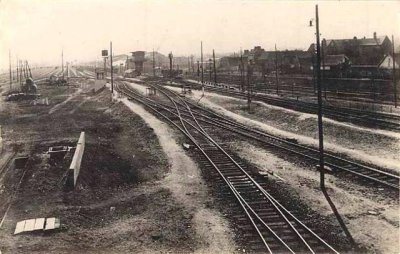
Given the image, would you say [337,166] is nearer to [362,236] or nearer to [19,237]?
[362,236]

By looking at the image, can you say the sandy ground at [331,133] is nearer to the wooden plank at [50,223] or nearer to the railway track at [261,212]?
the railway track at [261,212]

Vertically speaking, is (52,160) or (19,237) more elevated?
(52,160)

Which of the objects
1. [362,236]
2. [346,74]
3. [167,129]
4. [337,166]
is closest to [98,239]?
[362,236]

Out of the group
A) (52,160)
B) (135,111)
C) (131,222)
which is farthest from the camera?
(135,111)

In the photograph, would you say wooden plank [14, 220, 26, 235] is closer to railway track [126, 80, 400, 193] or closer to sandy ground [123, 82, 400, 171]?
railway track [126, 80, 400, 193]

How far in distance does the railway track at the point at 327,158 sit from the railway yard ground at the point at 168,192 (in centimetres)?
33

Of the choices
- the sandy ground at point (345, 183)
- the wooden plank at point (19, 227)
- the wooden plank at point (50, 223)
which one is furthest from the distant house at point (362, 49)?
the wooden plank at point (19, 227)

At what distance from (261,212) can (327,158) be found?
6.50m

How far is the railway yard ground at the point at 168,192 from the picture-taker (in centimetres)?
965

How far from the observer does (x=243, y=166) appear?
1576cm

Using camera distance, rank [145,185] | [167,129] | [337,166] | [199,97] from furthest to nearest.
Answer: [199,97] < [167,129] < [337,166] < [145,185]

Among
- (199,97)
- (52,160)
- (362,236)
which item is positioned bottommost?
(362,236)

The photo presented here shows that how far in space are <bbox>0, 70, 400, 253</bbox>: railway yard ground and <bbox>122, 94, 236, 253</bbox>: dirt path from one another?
3 cm

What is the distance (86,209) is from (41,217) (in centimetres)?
125
